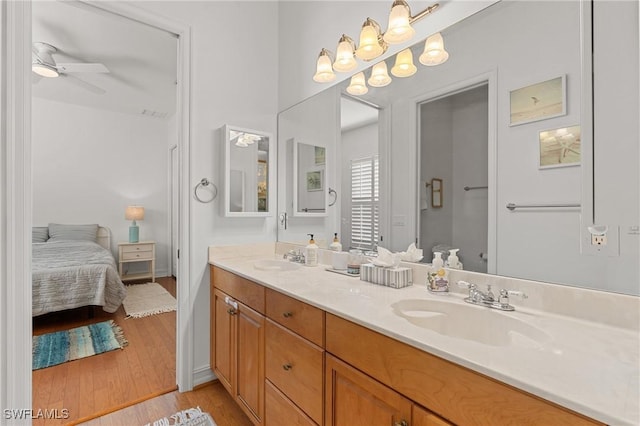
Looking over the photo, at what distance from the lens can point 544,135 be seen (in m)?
1.07

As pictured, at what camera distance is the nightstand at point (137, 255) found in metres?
4.70

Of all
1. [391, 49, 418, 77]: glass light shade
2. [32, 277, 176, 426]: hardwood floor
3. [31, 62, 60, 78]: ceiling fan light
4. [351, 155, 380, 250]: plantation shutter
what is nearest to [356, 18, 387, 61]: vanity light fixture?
[391, 49, 418, 77]: glass light shade

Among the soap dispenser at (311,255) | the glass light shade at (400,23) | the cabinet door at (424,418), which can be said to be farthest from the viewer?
the soap dispenser at (311,255)

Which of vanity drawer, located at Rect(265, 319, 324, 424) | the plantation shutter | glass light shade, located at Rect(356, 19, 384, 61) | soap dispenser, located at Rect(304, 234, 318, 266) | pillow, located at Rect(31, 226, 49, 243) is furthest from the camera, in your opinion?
pillow, located at Rect(31, 226, 49, 243)

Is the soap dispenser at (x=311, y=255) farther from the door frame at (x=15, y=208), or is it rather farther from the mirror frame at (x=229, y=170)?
the door frame at (x=15, y=208)

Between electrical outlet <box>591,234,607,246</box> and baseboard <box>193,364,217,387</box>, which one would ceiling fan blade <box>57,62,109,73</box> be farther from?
A: electrical outlet <box>591,234,607,246</box>

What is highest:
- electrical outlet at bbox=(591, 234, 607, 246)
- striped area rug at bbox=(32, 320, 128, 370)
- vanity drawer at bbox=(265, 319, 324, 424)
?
electrical outlet at bbox=(591, 234, 607, 246)

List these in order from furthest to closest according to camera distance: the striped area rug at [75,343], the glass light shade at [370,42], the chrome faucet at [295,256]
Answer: the striped area rug at [75,343] → the chrome faucet at [295,256] → the glass light shade at [370,42]

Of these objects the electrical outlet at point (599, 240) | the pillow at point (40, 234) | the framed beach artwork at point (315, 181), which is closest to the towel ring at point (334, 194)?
the framed beach artwork at point (315, 181)

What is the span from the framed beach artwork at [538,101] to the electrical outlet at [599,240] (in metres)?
0.41

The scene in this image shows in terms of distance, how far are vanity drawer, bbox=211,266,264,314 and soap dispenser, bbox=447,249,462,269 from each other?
86cm

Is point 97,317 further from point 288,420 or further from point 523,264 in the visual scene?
point 523,264

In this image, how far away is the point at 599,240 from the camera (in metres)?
0.94

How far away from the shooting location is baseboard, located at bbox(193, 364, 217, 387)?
204 centimetres
